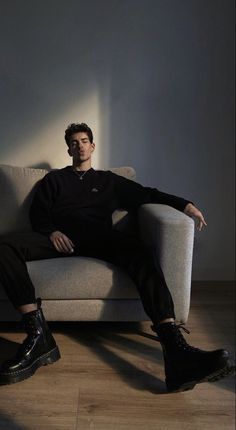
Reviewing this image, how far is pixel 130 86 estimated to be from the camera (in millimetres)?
2396

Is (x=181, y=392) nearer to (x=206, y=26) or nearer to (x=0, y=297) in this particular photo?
(x=0, y=297)

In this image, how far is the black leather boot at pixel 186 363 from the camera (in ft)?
4.25

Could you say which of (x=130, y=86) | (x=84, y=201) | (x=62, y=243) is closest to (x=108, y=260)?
(x=62, y=243)

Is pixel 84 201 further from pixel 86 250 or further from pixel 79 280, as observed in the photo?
pixel 79 280

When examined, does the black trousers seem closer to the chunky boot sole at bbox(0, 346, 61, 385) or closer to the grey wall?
the chunky boot sole at bbox(0, 346, 61, 385)

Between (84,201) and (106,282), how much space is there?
0.49 meters

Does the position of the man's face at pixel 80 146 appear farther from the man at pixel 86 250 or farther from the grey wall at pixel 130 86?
the grey wall at pixel 130 86

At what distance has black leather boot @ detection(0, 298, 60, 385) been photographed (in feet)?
4.69

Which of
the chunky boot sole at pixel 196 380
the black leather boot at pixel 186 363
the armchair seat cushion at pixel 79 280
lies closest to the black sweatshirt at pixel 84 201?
the armchair seat cushion at pixel 79 280

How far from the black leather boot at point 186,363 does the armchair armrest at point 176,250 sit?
0.24 meters

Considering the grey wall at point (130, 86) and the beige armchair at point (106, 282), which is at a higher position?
the grey wall at point (130, 86)

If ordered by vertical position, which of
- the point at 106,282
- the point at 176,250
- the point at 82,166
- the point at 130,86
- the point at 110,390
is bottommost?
the point at 110,390

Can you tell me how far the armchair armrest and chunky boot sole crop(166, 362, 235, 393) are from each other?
373mm

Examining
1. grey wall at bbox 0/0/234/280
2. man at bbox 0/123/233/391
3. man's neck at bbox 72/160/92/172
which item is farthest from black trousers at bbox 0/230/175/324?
grey wall at bbox 0/0/234/280
